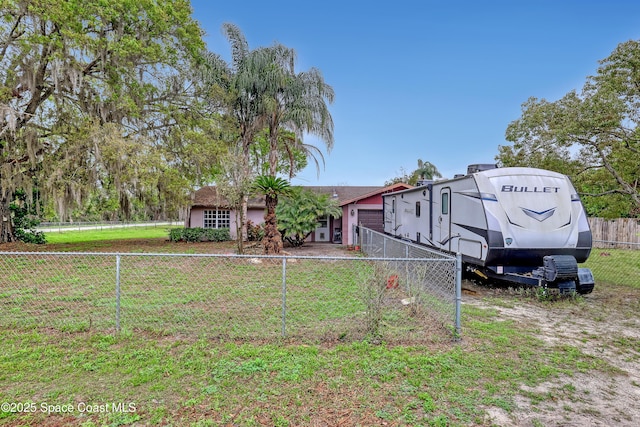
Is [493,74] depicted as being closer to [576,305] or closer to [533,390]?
[576,305]

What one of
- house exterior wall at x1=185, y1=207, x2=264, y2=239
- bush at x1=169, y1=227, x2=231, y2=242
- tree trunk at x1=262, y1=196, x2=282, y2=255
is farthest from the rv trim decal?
bush at x1=169, y1=227, x2=231, y2=242

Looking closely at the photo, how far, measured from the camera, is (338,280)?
7.58 meters

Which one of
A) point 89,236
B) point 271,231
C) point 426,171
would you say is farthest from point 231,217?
point 426,171

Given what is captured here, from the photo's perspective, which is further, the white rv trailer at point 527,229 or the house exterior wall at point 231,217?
the house exterior wall at point 231,217

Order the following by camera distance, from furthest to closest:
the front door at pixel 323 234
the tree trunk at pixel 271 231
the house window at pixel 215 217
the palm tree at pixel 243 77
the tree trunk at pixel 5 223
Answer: the house window at pixel 215 217
the front door at pixel 323 234
the palm tree at pixel 243 77
the tree trunk at pixel 5 223
the tree trunk at pixel 271 231

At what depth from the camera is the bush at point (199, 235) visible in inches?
651

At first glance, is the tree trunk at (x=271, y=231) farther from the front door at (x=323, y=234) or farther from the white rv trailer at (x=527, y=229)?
the front door at (x=323, y=234)

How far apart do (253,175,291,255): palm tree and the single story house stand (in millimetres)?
6069

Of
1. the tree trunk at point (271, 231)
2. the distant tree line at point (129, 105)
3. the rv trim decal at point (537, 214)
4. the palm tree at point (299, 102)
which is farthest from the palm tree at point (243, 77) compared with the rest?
the rv trim decal at point (537, 214)

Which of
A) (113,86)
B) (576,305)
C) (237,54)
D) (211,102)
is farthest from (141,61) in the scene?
(576,305)

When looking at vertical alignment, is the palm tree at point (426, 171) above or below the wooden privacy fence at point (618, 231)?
above

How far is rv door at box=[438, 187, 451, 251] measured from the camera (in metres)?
7.99

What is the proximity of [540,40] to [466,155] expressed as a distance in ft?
35.4

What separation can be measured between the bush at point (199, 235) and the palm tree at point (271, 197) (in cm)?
699
